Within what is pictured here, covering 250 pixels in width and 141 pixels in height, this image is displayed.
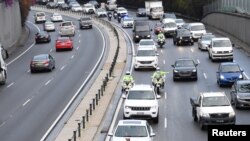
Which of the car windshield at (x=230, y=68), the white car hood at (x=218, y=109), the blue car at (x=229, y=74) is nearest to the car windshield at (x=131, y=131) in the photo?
the white car hood at (x=218, y=109)

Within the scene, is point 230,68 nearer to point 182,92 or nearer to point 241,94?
point 182,92

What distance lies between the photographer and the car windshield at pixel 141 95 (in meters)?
30.0

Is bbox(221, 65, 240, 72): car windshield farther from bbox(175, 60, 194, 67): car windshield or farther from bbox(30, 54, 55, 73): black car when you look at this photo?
bbox(30, 54, 55, 73): black car

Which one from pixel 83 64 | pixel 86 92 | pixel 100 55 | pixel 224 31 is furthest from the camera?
pixel 224 31

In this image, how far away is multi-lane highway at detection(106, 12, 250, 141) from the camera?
27.6 m

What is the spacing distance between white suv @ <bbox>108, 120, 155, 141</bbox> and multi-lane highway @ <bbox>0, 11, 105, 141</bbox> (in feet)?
18.7

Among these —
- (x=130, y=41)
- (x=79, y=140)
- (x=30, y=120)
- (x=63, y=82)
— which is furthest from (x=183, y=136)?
(x=130, y=41)

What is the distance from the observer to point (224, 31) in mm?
76000

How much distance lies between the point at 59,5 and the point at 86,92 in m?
106

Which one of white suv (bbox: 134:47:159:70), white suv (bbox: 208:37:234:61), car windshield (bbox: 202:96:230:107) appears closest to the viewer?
car windshield (bbox: 202:96:230:107)

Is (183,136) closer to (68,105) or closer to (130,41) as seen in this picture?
(68,105)

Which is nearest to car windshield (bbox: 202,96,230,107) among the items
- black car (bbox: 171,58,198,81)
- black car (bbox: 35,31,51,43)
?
black car (bbox: 171,58,198,81)

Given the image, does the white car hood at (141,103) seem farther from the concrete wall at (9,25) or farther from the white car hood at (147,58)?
the concrete wall at (9,25)

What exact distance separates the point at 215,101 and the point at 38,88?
59.8 ft
